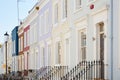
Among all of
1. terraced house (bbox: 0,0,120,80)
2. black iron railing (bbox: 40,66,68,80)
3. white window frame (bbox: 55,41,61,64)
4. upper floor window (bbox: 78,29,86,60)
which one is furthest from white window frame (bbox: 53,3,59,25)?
upper floor window (bbox: 78,29,86,60)

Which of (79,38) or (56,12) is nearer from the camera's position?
(79,38)

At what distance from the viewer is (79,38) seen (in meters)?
18.3

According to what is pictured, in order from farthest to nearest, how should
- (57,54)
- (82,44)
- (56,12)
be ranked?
(56,12), (57,54), (82,44)

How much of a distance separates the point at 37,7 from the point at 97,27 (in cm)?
1665

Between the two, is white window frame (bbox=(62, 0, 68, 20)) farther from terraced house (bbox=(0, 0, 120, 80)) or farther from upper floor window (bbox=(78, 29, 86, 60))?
upper floor window (bbox=(78, 29, 86, 60))

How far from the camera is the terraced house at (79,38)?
1353cm

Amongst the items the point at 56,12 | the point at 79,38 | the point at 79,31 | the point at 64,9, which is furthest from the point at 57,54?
the point at 79,31

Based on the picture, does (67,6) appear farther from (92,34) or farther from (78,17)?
(92,34)

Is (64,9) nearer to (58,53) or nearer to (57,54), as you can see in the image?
(58,53)

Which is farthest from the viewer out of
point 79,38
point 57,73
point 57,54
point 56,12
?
point 56,12

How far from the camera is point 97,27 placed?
15.4m

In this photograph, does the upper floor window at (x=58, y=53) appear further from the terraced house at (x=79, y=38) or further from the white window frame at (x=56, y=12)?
the white window frame at (x=56, y=12)

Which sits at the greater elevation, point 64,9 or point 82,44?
point 64,9

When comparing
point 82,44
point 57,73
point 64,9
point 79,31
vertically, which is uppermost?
point 64,9
